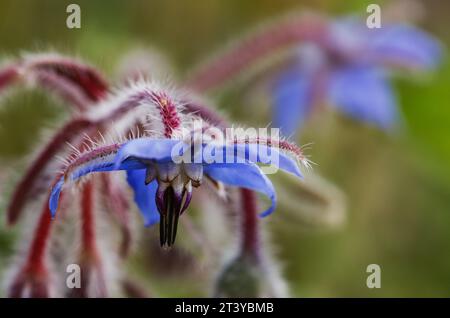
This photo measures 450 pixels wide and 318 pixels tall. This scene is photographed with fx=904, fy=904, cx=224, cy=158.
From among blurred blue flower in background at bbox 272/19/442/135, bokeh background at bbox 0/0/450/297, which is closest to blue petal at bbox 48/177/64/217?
blurred blue flower in background at bbox 272/19/442/135

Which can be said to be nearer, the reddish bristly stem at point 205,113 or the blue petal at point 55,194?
the blue petal at point 55,194

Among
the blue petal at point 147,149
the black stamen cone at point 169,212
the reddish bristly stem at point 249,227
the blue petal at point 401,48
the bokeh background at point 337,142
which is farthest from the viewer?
the bokeh background at point 337,142

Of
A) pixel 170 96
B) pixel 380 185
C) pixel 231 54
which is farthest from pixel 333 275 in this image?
pixel 170 96

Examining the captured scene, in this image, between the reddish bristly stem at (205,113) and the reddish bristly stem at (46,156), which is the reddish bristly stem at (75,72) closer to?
the reddish bristly stem at (46,156)

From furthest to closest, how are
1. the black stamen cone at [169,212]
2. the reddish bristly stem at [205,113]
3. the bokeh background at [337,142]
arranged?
1. the bokeh background at [337,142]
2. the reddish bristly stem at [205,113]
3. the black stamen cone at [169,212]

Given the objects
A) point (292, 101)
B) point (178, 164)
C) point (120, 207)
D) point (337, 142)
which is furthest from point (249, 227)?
point (337, 142)

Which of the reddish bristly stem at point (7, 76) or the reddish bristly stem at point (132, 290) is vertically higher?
the reddish bristly stem at point (7, 76)

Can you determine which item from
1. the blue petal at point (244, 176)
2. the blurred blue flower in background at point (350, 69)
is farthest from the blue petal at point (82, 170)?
the blurred blue flower in background at point (350, 69)
